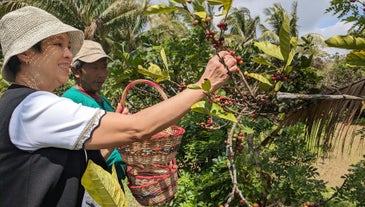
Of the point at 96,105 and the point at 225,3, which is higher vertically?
the point at 225,3

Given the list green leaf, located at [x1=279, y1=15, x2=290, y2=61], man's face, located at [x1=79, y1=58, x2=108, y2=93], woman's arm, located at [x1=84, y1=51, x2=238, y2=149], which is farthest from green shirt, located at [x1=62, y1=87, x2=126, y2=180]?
green leaf, located at [x1=279, y1=15, x2=290, y2=61]

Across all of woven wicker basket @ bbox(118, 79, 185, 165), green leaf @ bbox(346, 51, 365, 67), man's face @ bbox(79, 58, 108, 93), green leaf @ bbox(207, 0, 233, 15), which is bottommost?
woven wicker basket @ bbox(118, 79, 185, 165)

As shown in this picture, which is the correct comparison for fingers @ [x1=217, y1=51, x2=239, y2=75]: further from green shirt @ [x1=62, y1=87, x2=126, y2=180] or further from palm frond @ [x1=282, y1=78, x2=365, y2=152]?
green shirt @ [x1=62, y1=87, x2=126, y2=180]

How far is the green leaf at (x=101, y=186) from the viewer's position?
26.2 inches

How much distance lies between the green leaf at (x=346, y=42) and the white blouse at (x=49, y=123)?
0.78m

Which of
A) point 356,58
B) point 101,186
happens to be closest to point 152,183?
point 356,58

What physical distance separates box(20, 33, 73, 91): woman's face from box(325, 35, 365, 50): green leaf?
933 mm

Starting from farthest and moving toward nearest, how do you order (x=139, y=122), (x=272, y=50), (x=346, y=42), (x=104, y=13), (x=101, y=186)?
1. (x=104, y=13)
2. (x=272, y=50)
3. (x=139, y=122)
4. (x=346, y=42)
5. (x=101, y=186)

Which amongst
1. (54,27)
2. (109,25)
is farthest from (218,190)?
(109,25)

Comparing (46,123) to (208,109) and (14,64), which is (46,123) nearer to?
(14,64)

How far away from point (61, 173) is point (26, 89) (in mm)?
307

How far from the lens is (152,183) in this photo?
215cm

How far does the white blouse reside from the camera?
1198 mm

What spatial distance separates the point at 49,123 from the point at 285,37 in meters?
0.84
